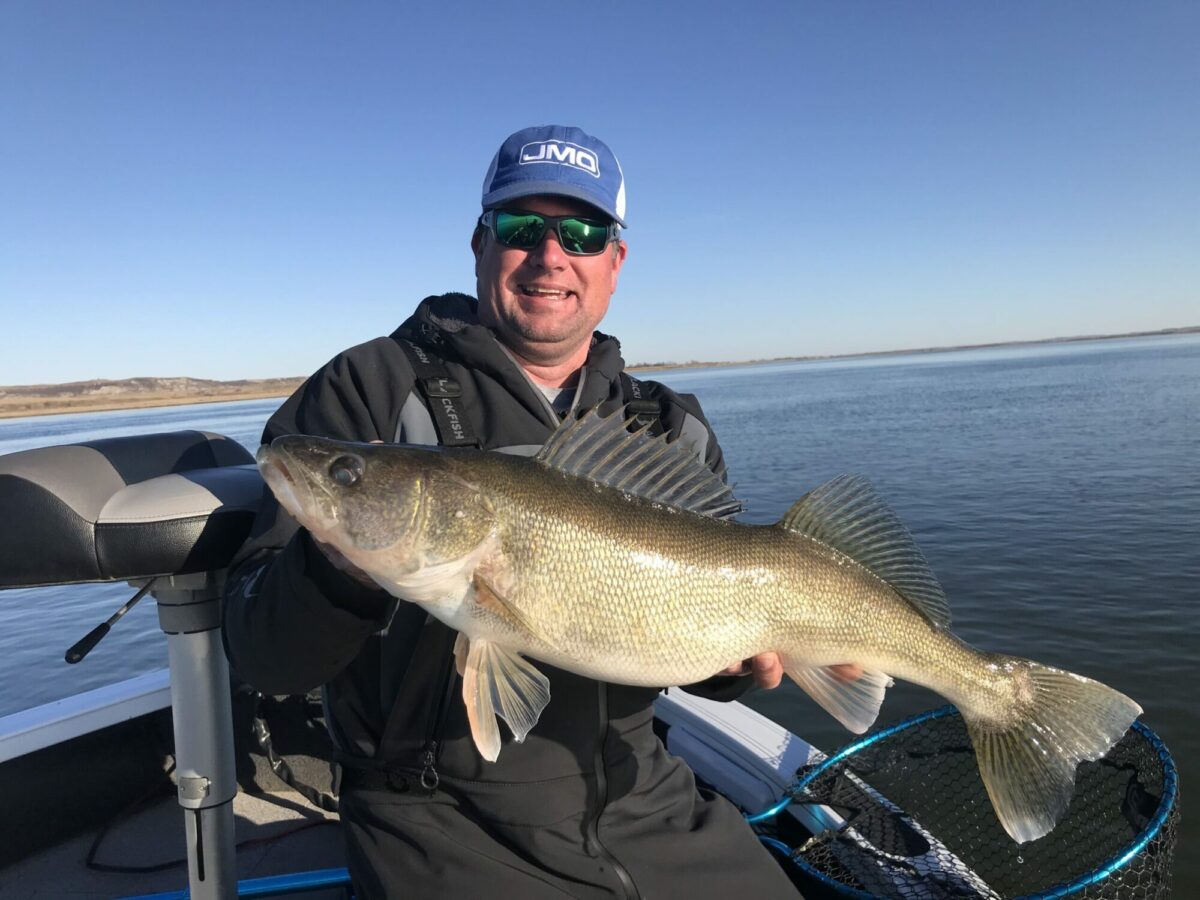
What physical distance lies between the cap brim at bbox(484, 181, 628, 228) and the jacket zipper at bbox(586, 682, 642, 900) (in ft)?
6.80

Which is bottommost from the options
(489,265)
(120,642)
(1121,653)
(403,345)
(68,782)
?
(120,642)

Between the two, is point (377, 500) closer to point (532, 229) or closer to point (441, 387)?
point (441, 387)

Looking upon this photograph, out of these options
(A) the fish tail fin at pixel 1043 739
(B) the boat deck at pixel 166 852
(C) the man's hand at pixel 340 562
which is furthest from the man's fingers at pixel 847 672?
(B) the boat deck at pixel 166 852

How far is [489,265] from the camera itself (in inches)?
132

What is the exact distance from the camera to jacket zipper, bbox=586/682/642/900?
251 centimetres

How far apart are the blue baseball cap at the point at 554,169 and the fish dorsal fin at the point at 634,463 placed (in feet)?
4.01

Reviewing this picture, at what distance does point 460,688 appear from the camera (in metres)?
2.59

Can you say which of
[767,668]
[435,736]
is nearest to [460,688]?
[435,736]

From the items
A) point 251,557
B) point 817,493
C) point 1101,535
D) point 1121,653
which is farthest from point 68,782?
point 1101,535

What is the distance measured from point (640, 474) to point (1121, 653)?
8026 millimetres

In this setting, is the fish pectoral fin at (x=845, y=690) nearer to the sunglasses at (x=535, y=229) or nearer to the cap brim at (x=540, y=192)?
the sunglasses at (x=535, y=229)

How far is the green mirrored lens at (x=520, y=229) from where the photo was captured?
3.28 m

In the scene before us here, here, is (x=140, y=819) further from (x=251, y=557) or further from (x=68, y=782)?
(x=251, y=557)

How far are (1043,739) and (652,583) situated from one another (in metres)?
1.64
